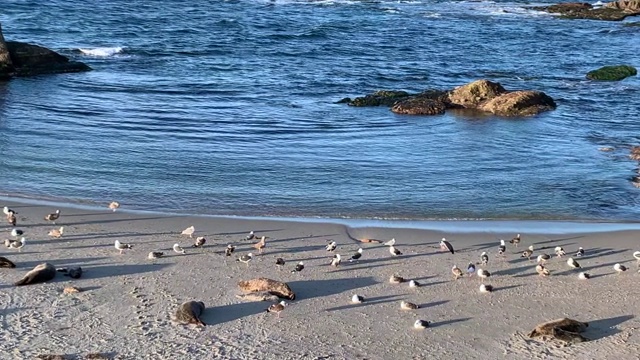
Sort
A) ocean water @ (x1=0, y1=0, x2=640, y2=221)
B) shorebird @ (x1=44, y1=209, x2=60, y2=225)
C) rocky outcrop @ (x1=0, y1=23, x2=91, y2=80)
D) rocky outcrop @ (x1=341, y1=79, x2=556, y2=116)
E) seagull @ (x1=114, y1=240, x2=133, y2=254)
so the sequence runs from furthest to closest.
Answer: rocky outcrop @ (x1=0, y1=23, x2=91, y2=80)
rocky outcrop @ (x1=341, y1=79, x2=556, y2=116)
ocean water @ (x1=0, y1=0, x2=640, y2=221)
shorebird @ (x1=44, y1=209, x2=60, y2=225)
seagull @ (x1=114, y1=240, x2=133, y2=254)

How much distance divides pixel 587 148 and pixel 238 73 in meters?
13.2

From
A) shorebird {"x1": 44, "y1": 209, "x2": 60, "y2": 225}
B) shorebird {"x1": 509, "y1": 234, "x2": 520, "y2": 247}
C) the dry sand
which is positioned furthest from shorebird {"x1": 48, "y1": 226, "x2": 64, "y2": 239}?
shorebird {"x1": 509, "y1": 234, "x2": 520, "y2": 247}

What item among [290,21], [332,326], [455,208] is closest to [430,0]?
[290,21]

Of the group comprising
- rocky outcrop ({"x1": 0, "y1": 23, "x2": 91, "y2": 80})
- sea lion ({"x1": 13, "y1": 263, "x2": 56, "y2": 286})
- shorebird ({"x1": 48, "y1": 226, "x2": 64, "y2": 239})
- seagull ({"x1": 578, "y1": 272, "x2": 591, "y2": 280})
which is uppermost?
sea lion ({"x1": 13, "y1": 263, "x2": 56, "y2": 286})

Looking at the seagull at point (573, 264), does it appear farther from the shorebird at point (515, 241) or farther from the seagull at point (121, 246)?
the seagull at point (121, 246)

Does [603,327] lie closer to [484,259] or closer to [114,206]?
[484,259]

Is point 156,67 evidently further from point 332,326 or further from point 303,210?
point 332,326

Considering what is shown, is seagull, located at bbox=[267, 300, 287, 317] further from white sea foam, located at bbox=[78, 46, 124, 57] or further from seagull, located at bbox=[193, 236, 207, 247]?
white sea foam, located at bbox=[78, 46, 124, 57]

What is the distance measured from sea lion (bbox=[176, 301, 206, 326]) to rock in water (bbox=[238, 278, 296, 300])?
2.62 feet

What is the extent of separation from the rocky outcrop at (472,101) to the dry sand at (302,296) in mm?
11366

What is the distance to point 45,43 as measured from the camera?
3444 cm

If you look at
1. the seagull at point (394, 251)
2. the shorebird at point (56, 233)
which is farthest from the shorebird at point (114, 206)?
the seagull at point (394, 251)

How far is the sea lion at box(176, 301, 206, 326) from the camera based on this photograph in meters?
10.0

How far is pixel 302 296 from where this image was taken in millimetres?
11078
